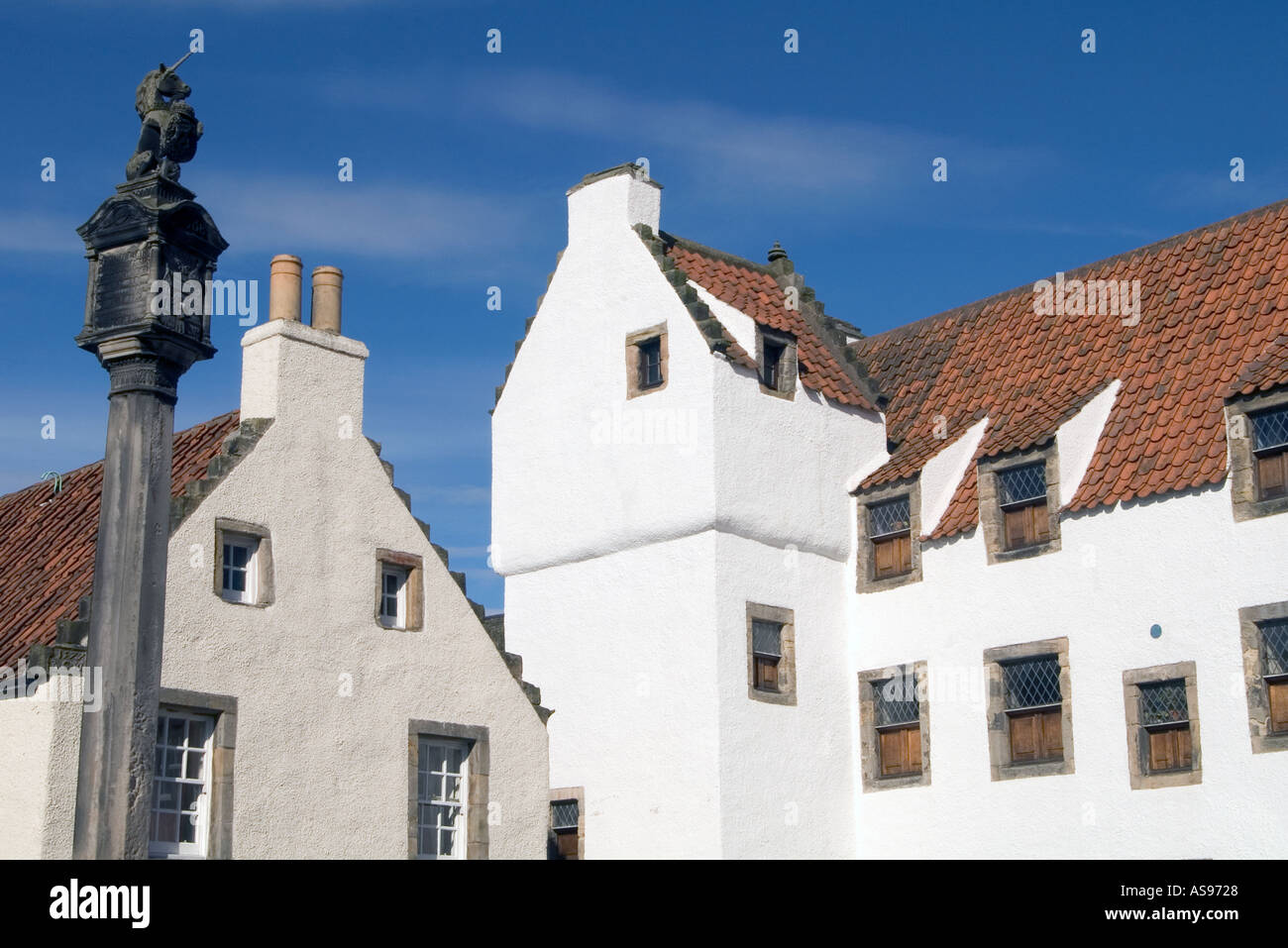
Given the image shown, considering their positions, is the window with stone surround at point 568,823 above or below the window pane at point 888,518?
below

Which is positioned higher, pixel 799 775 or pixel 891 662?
pixel 891 662

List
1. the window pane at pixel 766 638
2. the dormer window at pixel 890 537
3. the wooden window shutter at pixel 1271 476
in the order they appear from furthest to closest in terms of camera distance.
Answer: the dormer window at pixel 890 537
the window pane at pixel 766 638
the wooden window shutter at pixel 1271 476

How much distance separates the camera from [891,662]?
28.0 meters

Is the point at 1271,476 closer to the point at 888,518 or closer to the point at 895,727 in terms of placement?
the point at 888,518

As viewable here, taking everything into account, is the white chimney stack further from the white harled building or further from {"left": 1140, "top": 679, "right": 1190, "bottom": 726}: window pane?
{"left": 1140, "top": 679, "right": 1190, "bottom": 726}: window pane

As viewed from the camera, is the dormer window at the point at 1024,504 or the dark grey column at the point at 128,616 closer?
the dark grey column at the point at 128,616

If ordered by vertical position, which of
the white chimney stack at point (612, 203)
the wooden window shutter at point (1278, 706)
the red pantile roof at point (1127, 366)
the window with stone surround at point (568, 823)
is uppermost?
the white chimney stack at point (612, 203)

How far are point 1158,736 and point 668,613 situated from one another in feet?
25.1

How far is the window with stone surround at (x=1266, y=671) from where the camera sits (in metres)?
22.9

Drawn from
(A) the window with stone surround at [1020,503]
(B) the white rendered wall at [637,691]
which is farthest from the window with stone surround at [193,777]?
(A) the window with stone surround at [1020,503]

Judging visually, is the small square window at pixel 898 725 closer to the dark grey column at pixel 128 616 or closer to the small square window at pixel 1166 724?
the small square window at pixel 1166 724

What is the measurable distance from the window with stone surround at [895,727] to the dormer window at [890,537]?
1706mm
